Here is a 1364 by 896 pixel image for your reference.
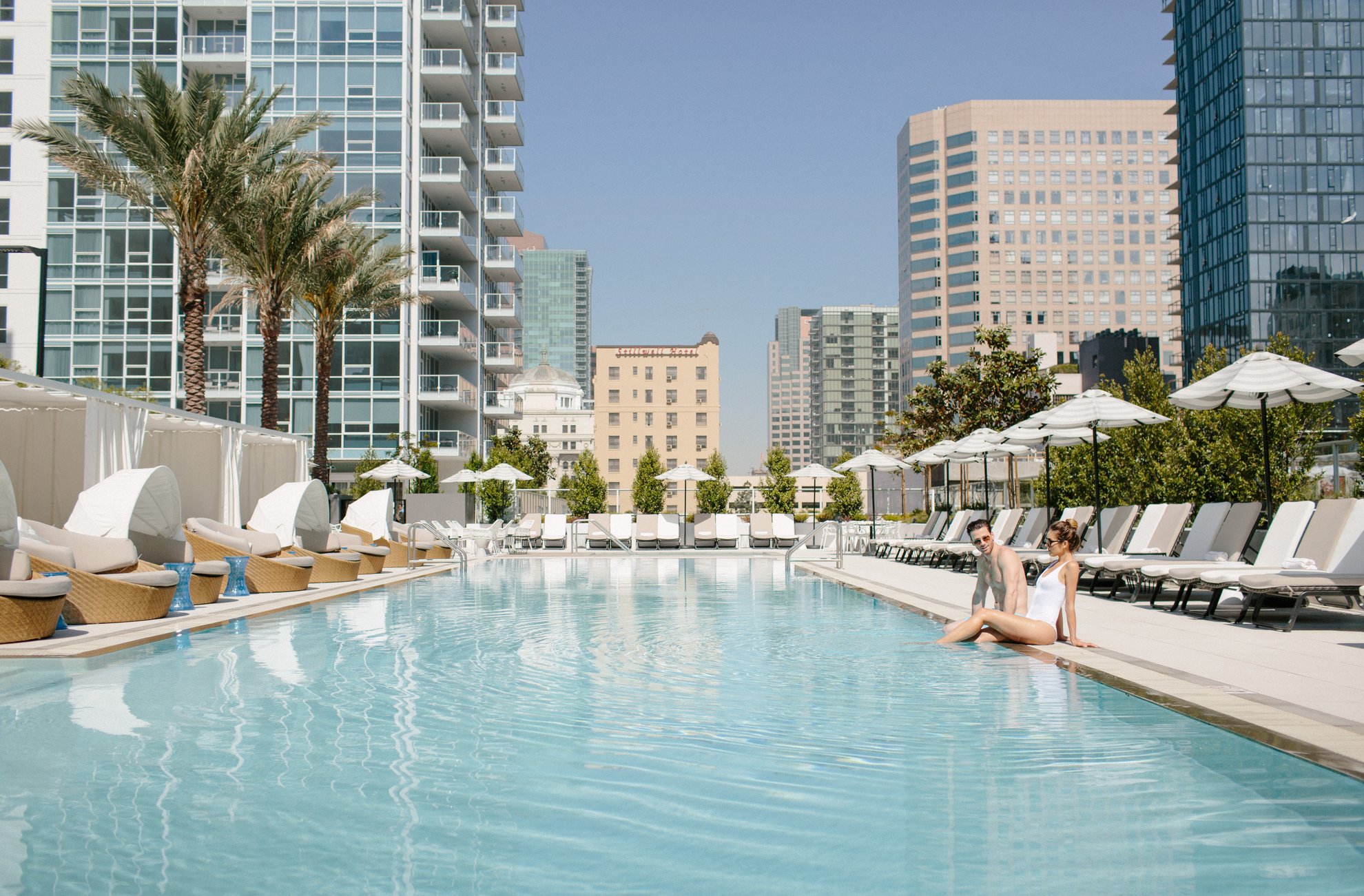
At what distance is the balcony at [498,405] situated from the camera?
5588 centimetres

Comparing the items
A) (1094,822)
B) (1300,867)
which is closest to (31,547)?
(1094,822)

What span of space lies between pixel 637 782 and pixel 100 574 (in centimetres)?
749

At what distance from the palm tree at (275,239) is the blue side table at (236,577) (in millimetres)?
9288

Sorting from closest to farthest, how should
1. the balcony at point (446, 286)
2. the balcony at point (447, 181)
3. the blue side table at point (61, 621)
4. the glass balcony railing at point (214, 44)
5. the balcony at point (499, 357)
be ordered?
the blue side table at point (61, 621), the glass balcony railing at point (214, 44), the balcony at point (446, 286), the balcony at point (447, 181), the balcony at point (499, 357)

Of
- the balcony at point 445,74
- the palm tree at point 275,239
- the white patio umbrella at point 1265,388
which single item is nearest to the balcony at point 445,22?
the balcony at point 445,74

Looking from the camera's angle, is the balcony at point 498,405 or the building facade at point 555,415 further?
the building facade at point 555,415

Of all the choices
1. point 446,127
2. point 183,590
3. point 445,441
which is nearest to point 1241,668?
point 183,590

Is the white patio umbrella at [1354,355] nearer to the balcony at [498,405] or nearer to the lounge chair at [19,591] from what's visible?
the lounge chair at [19,591]

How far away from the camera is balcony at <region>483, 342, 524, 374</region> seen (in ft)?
185

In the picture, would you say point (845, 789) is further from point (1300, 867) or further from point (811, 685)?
point (811, 685)

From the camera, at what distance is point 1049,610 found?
867 centimetres

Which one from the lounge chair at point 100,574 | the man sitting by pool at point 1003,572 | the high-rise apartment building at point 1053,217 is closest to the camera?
the man sitting by pool at point 1003,572

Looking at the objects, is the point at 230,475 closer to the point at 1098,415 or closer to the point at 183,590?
the point at 183,590

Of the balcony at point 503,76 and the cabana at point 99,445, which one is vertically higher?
Answer: the balcony at point 503,76
